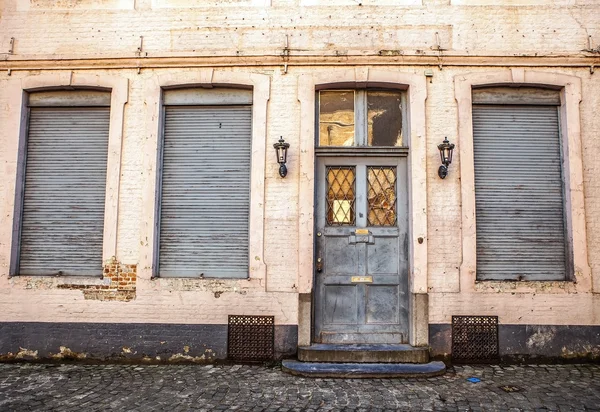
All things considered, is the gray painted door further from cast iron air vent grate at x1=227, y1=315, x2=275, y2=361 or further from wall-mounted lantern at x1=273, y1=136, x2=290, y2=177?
cast iron air vent grate at x1=227, y1=315, x2=275, y2=361

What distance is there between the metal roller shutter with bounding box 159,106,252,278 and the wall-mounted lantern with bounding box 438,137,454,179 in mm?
2711

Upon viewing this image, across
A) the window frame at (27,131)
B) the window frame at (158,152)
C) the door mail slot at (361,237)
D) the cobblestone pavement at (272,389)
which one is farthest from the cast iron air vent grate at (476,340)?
the window frame at (27,131)

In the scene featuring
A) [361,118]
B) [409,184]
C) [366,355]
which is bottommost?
[366,355]

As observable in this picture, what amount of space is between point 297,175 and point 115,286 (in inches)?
118

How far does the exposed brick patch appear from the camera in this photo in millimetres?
5410

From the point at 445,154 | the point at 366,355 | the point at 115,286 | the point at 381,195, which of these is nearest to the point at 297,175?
the point at 381,195

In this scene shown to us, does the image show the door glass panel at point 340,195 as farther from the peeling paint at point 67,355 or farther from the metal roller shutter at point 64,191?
the peeling paint at point 67,355

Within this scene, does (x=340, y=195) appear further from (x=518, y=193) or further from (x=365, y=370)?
(x=518, y=193)

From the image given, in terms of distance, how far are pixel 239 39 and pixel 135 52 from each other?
60.6 inches

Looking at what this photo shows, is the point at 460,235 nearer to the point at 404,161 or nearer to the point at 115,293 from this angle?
the point at 404,161

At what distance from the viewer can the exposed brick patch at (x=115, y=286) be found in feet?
17.7

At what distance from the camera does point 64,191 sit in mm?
5719

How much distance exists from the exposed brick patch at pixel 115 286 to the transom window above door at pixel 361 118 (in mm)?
3300

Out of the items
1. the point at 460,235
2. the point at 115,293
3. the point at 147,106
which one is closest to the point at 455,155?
the point at 460,235
